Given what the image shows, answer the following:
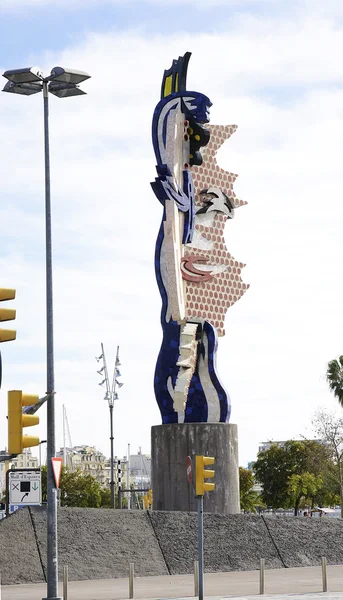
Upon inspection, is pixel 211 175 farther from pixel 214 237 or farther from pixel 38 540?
pixel 38 540

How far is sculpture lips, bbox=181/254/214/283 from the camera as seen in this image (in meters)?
36.7

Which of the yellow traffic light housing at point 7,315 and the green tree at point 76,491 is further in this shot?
the green tree at point 76,491

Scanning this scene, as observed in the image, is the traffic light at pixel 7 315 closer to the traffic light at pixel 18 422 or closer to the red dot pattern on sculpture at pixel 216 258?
the traffic light at pixel 18 422

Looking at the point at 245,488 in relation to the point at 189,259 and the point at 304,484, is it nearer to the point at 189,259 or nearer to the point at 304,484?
the point at 304,484

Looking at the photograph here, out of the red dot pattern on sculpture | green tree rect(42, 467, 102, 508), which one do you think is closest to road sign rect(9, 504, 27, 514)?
the red dot pattern on sculpture

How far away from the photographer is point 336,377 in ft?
212

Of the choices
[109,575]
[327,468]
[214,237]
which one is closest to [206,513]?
[109,575]

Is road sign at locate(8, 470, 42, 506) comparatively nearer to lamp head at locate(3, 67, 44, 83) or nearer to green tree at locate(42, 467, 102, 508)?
lamp head at locate(3, 67, 44, 83)

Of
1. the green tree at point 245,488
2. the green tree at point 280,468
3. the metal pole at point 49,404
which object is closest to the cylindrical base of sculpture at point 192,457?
the metal pole at point 49,404

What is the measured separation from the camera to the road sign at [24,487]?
28.5 meters

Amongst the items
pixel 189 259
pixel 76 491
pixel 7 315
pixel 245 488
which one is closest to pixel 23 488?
pixel 189 259

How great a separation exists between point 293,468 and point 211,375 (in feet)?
172

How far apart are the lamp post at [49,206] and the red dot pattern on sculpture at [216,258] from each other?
14.6m

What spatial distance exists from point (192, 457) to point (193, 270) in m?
6.28
